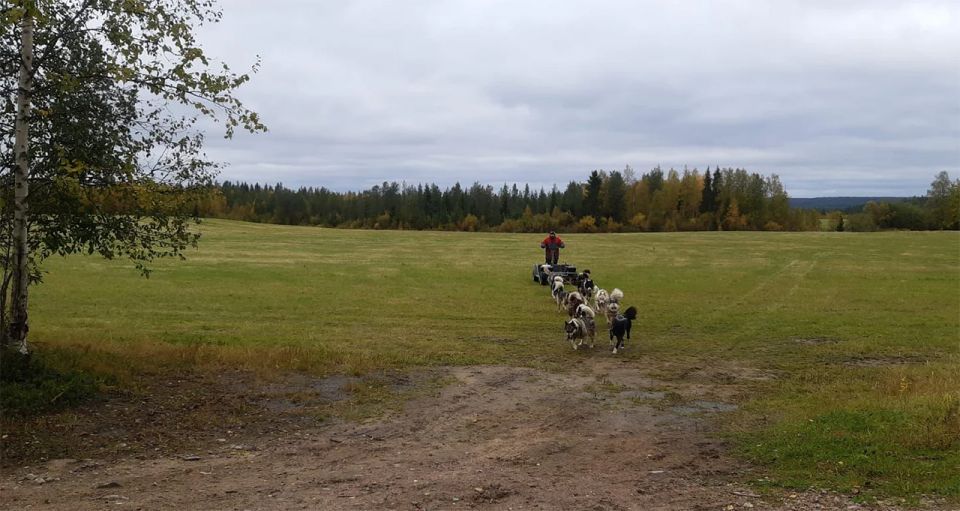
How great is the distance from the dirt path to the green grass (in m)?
0.99

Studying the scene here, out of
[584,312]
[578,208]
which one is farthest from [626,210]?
[584,312]

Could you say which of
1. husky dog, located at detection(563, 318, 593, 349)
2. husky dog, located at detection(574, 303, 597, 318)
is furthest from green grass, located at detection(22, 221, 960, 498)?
husky dog, located at detection(574, 303, 597, 318)

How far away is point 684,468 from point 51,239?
977 centimetres

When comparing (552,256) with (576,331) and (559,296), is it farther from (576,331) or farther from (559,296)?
(576,331)

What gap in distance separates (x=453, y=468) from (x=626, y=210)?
342 ft

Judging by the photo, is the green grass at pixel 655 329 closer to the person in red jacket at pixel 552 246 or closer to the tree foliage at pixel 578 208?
the person in red jacket at pixel 552 246

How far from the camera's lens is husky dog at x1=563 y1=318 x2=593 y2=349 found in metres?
16.1

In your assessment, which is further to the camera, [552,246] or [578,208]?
[578,208]

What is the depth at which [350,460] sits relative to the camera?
28.4 ft

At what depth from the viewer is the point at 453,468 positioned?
8.32 m

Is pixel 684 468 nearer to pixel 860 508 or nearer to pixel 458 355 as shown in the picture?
pixel 860 508

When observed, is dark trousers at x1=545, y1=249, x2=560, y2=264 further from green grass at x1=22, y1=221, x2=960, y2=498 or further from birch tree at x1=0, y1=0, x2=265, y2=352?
birch tree at x1=0, y1=0, x2=265, y2=352

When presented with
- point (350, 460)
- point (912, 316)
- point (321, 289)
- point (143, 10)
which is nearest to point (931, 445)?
point (350, 460)

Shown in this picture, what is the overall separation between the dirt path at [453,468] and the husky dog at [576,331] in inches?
180
